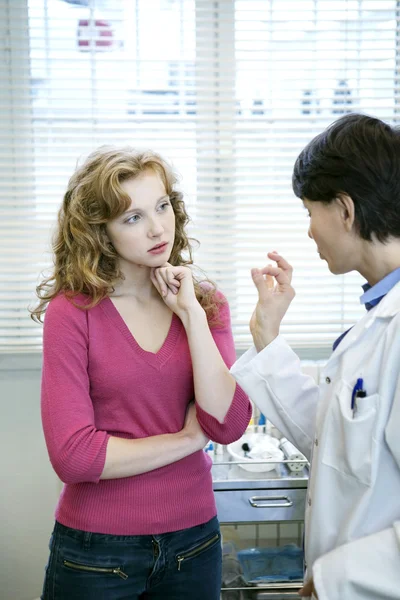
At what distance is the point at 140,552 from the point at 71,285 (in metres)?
0.58

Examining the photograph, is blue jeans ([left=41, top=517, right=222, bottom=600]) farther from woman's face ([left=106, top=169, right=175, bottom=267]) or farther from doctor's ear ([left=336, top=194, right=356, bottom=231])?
doctor's ear ([left=336, top=194, right=356, bottom=231])

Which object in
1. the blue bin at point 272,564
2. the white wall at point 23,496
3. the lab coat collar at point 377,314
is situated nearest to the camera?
the lab coat collar at point 377,314

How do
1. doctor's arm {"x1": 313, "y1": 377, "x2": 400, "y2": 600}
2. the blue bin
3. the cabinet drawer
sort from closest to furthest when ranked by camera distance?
doctor's arm {"x1": 313, "y1": 377, "x2": 400, "y2": 600}, the cabinet drawer, the blue bin

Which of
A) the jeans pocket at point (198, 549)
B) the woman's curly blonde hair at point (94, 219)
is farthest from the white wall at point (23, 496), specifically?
the jeans pocket at point (198, 549)

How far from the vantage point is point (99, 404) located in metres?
1.43

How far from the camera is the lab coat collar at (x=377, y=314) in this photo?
117 centimetres

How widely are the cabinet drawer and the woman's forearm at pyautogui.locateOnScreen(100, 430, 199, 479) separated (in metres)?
0.62

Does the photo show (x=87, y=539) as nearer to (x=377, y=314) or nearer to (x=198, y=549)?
(x=198, y=549)

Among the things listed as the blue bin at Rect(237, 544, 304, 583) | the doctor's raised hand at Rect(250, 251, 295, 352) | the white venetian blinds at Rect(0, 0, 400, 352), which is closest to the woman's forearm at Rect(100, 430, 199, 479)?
the doctor's raised hand at Rect(250, 251, 295, 352)

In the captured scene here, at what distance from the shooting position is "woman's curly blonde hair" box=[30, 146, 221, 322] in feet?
4.65

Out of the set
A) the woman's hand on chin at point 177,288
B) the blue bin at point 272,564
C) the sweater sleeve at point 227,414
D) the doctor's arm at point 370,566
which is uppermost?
the woman's hand on chin at point 177,288

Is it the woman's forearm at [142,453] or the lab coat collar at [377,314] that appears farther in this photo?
the woman's forearm at [142,453]

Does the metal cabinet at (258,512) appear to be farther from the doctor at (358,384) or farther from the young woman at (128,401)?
the doctor at (358,384)

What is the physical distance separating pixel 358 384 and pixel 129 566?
2.05ft
